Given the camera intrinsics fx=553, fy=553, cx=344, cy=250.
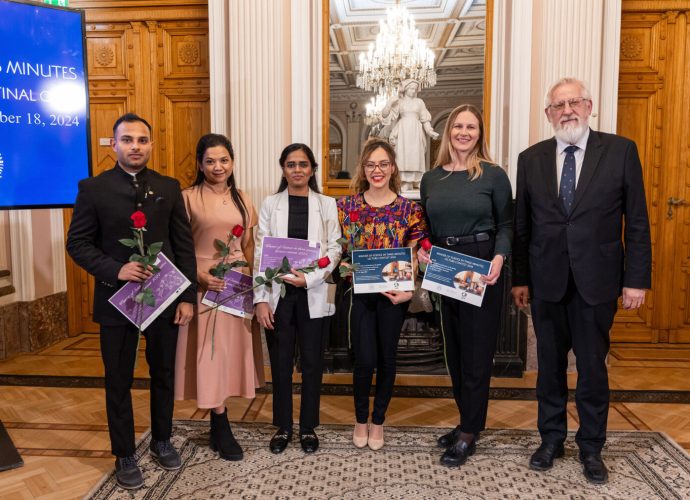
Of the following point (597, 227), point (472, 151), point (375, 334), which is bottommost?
point (375, 334)

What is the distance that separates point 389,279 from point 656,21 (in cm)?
382

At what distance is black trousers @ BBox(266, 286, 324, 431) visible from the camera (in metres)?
2.70

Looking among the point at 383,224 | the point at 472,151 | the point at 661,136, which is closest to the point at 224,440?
the point at 383,224

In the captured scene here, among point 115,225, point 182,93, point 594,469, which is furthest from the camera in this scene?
point 182,93

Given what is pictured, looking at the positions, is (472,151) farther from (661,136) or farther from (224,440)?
(661,136)

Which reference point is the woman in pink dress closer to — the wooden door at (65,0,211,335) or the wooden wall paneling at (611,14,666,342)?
the wooden door at (65,0,211,335)

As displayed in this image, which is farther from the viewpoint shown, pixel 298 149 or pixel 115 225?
pixel 298 149

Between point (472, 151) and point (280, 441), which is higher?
point (472, 151)

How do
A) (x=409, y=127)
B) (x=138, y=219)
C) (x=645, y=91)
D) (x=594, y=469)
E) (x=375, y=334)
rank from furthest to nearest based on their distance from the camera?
1. (x=645, y=91)
2. (x=409, y=127)
3. (x=375, y=334)
4. (x=594, y=469)
5. (x=138, y=219)

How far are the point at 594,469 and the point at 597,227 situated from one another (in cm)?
110

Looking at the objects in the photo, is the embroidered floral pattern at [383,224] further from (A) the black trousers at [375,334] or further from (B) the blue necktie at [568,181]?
(B) the blue necktie at [568,181]

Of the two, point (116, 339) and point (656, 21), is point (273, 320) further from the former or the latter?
point (656, 21)

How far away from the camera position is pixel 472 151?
259cm

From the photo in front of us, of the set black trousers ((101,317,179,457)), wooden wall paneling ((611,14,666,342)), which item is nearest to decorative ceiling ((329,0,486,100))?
wooden wall paneling ((611,14,666,342))
